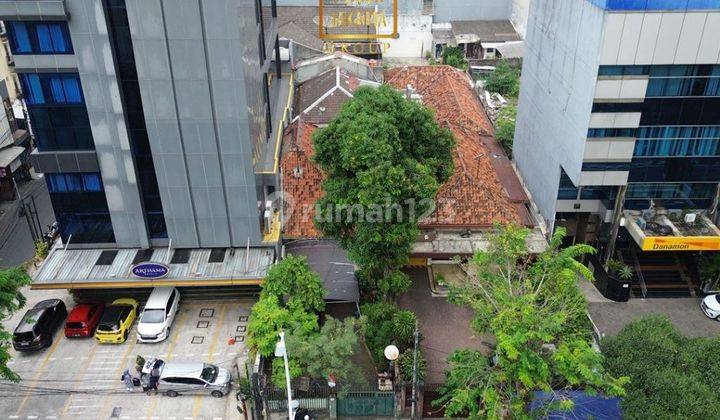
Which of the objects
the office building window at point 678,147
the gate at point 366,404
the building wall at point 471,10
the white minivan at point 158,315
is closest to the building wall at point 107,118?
the white minivan at point 158,315

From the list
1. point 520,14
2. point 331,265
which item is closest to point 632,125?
point 331,265

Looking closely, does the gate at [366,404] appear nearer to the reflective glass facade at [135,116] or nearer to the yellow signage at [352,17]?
the reflective glass facade at [135,116]

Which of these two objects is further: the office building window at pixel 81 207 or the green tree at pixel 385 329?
the office building window at pixel 81 207

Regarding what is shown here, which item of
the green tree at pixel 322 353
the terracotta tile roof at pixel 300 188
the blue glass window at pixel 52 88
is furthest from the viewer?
the terracotta tile roof at pixel 300 188

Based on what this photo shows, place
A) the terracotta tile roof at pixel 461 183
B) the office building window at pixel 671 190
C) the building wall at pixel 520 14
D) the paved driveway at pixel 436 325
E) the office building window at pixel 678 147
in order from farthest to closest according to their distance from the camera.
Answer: the building wall at pixel 520 14
the terracotta tile roof at pixel 461 183
the office building window at pixel 671 190
the office building window at pixel 678 147
the paved driveway at pixel 436 325

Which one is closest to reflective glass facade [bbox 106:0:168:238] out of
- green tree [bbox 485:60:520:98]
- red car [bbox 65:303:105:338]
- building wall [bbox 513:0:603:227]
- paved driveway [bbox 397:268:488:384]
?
red car [bbox 65:303:105:338]

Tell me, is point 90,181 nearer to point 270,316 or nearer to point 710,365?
point 270,316

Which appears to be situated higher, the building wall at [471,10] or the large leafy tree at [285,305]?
the building wall at [471,10]

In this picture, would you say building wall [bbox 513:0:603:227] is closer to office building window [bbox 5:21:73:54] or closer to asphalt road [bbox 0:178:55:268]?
office building window [bbox 5:21:73:54]
